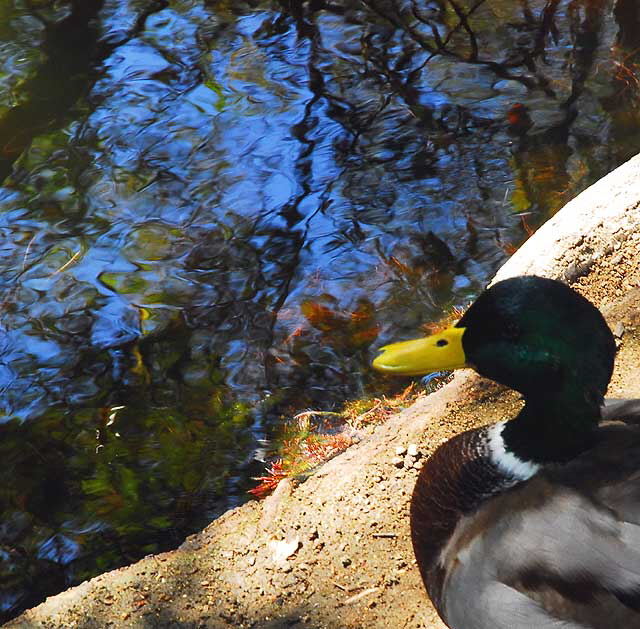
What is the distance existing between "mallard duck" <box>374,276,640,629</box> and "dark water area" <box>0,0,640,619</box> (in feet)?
5.20

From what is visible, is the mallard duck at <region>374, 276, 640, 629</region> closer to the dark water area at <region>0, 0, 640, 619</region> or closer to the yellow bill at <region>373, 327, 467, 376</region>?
the yellow bill at <region>373, 327, 467, 376</region>

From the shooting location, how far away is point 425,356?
2.40m

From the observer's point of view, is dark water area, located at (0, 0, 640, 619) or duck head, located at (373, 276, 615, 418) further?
dark water area, located at (0, 0, 640, 619)

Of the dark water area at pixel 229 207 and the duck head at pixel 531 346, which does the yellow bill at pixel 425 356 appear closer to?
the duck head at pixel 531 346

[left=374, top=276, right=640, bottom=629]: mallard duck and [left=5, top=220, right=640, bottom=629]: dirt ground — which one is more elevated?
[left=374, top=276, right=640, bottom=629]: mallard duck

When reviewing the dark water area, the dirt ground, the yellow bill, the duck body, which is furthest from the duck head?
the dark water area

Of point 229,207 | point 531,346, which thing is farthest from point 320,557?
point 229,207

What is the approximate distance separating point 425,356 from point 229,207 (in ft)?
10.6

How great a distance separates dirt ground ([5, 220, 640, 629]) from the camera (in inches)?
112

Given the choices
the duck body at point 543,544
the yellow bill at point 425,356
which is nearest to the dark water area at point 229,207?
the duck body at point 543,544

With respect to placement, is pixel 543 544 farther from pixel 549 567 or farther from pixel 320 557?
pixel 320 557

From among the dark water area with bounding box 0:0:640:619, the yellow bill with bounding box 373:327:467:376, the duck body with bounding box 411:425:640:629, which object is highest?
the yellow bill with bounding box 373:327:467:376

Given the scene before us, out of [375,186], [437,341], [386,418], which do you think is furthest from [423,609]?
[375,186]

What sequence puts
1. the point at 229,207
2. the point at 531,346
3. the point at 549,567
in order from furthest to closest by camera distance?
the point at 229,207 → the point at 531,346 → the point at 549,567
